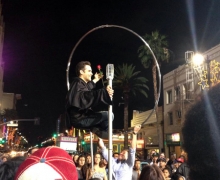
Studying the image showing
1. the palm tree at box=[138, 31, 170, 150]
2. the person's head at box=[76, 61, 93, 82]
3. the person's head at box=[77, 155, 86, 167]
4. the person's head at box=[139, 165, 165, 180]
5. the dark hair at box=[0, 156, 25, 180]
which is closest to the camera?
the dark hair at box=[0, 156, 25, 180]

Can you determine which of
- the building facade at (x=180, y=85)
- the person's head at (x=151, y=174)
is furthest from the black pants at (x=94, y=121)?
the building facade at (x=180, y=85)

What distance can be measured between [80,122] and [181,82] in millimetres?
33717

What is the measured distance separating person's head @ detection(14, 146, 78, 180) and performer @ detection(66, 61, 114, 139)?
203 cm

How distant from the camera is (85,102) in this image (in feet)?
13.8

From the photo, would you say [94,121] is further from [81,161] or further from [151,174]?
[81,161]

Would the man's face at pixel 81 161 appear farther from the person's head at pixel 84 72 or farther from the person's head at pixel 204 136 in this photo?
the person's head at pixel 204 136

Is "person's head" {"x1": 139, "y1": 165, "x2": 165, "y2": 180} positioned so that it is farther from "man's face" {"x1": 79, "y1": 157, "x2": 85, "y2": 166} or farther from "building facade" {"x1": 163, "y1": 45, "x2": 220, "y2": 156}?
"building facade" {"x1": 163, "y1": 45, "x2": 220, "y2": 156}

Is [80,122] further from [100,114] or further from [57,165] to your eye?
[57,165]

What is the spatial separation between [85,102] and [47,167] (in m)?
2.21

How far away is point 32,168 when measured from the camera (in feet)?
6.59

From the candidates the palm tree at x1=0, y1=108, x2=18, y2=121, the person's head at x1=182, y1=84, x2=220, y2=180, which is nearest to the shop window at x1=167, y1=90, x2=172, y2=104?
the palm tree at x1=0, y1=108, x2=18, y2=121

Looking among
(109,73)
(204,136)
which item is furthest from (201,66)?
(204,136)

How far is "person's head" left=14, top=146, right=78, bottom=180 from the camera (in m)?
1.98

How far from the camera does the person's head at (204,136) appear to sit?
139 cm
